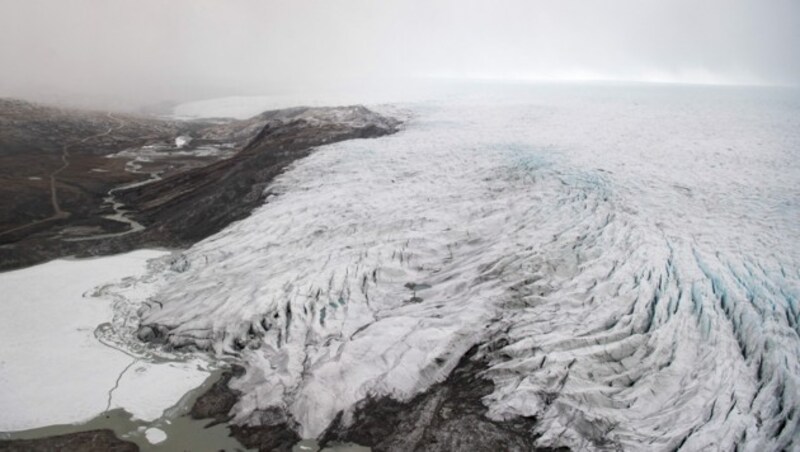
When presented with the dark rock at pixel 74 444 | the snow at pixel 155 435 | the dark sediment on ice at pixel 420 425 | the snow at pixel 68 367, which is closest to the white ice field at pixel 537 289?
the dark sediment on ice at pixel 420 425

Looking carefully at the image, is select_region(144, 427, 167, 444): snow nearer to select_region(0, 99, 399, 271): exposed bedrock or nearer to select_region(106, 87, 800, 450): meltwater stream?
select_region(106, 87, 800, 450): meltwater stream

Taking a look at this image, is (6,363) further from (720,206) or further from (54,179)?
(54,179)

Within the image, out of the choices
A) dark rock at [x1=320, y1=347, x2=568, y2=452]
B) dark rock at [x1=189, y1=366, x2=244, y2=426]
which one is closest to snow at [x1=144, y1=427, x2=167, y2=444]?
dark rock at [x1=189, y1=366, x2=244, y2=426]

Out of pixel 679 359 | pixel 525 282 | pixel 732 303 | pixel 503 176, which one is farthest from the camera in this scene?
pixel 503 176

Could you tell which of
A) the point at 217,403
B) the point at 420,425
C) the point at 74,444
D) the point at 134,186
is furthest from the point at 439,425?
the point at 134,186

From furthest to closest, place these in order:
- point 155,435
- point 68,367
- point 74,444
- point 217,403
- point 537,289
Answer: point 537,289
point 68,367
point 217,403
point 155,435
point 74,444

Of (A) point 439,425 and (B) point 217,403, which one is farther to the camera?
(B) point 217,403

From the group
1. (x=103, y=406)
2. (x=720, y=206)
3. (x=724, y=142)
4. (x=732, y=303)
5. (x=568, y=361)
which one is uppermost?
(x=724, y=142)

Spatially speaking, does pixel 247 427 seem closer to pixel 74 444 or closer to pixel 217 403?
pixel 217 403

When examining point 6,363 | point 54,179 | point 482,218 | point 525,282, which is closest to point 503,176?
point 482,218
